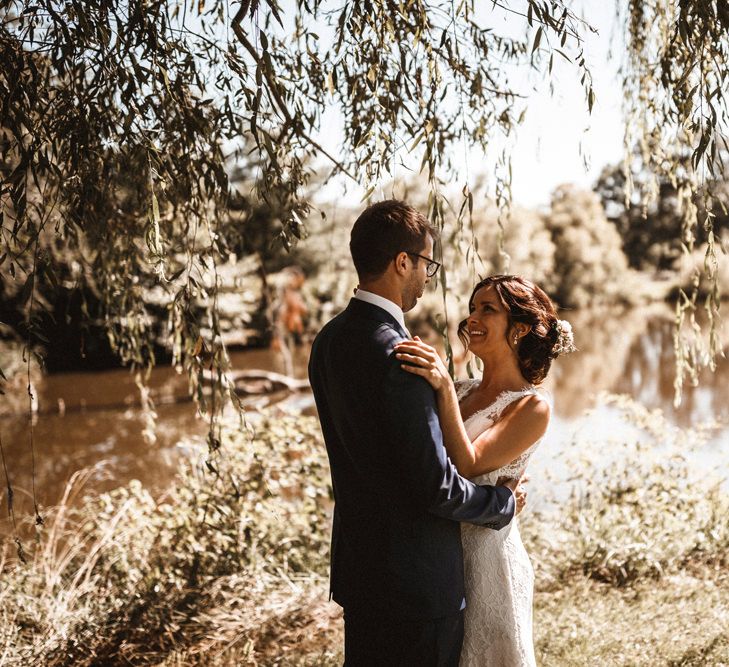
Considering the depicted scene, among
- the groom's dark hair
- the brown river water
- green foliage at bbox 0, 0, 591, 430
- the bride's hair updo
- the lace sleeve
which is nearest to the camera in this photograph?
the groom's dark hair

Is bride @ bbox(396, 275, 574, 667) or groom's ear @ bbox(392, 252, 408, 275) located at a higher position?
groom's ear @ bbox(392, 252, 408, 275)

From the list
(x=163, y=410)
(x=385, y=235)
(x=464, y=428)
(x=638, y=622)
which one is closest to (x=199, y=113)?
(x=385, y=235)

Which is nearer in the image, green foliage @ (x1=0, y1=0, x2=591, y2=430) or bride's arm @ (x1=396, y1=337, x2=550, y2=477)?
bride's arm @ (x1=396, y1=337, x2=550, y2=477)

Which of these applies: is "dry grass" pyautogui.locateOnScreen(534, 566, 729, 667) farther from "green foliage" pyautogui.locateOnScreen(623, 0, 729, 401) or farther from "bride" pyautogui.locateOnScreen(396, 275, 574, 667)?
"bride" pyautogui.locateOnScreen(396, 275, 574, 667)

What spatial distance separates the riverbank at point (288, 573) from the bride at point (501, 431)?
1.06 meters

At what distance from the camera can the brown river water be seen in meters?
9.75

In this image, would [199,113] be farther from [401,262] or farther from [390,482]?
[390,482]

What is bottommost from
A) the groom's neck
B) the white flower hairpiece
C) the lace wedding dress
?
the lace wedding dress

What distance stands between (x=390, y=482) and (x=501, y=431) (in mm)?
455

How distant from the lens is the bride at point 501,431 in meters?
2.02

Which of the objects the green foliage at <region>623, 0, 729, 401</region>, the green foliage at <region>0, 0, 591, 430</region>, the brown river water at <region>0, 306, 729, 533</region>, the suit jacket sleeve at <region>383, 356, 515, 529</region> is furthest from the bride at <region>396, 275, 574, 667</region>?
the brown river water at <region>0, 306, 729, 533</region>

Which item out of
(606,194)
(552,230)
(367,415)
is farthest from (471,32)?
(606,194)

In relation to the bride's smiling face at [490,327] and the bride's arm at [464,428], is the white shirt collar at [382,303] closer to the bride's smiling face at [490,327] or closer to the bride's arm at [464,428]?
the bride's arm at [464,428]

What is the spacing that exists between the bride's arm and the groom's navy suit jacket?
40 millimetres
